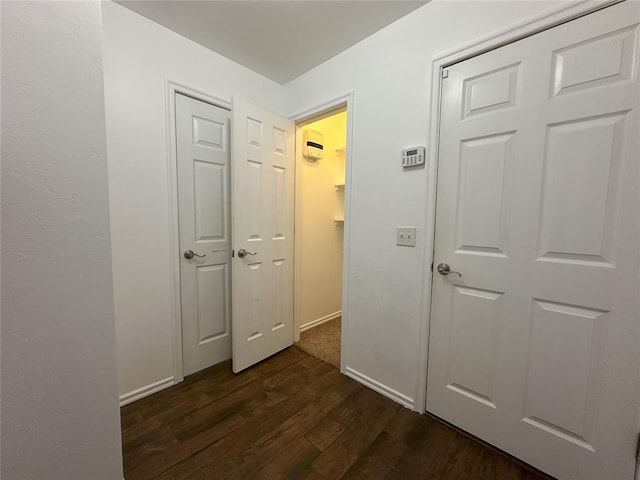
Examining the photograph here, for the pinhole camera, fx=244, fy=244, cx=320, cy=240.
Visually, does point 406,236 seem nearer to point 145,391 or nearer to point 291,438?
point 291,438

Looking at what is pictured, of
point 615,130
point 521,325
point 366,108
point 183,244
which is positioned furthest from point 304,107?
point 521,325

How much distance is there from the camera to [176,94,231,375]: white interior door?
1758 mm

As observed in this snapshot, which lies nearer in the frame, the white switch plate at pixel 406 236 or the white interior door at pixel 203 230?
the white switch plate at pixel 406 236

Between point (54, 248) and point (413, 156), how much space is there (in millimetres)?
1602

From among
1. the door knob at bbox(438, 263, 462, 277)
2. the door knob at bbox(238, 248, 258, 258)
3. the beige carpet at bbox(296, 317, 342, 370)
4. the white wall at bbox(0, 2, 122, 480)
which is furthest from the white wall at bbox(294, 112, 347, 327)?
the white wall at bbox(0, 2, 122, 480)

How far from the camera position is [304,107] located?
6.77 feet

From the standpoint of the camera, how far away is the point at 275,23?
155 cm

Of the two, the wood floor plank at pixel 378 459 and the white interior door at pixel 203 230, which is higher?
the white interior door at pixel 203 230

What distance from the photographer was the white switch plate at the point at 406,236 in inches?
58.0

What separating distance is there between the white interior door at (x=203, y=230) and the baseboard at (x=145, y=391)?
0.40 feet

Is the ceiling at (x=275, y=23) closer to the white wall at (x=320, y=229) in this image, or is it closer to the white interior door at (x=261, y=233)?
the white interior door at (x=261, y=233)

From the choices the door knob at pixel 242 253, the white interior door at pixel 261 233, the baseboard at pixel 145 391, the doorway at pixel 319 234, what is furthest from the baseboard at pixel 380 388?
the baseboard at pixel 145 391

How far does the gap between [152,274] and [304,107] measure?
173 centimetres

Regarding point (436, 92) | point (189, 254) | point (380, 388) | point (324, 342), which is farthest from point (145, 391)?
point (436, 92)
